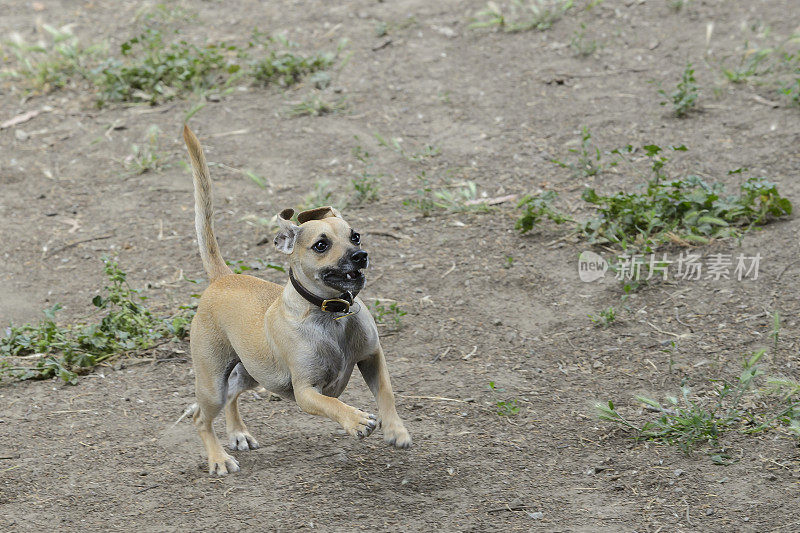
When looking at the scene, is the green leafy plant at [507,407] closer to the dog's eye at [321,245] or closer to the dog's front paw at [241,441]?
the dog's front paw at [241,441]

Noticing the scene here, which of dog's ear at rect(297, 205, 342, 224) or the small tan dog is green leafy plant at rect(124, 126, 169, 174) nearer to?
the small tan dog

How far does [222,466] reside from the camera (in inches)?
174

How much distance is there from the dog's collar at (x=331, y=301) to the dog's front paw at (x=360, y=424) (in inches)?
17.8

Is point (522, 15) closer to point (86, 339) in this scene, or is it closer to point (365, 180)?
point (365, 180)

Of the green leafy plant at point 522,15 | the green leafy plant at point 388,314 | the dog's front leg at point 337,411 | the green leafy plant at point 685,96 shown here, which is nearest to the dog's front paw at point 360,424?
the dog's front leg at point 337,411

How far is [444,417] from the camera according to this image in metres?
4.75

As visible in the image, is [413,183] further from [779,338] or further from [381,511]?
[381,511]

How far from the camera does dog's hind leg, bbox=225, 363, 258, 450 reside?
4570mm

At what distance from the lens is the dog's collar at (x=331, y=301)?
3881 mm

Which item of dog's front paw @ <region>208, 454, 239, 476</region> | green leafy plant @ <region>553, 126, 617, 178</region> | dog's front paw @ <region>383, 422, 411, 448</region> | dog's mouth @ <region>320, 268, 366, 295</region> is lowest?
dog's front paw @ <region>208, 454, 239, 476</region>

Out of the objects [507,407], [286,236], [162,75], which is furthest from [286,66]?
[286,236]

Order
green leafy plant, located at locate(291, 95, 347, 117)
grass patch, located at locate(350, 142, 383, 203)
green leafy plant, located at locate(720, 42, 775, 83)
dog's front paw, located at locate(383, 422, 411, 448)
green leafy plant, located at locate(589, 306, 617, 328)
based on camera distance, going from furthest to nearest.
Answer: green leafy plant, located at locate(291, 95, 347, 117) < green leafy plant, located at locate(720, 42, 775, 83) < grass patch, located at locate(350, 142, 383, 203) < green leafy plant, located at locate(589, 306, 617, 328) < dog's front paw, located at locate(383, 422, 411, 448)

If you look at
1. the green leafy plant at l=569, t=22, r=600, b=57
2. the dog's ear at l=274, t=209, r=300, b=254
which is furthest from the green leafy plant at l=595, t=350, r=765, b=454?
the green leafy plant at l=569, t=22, r=600, b=57

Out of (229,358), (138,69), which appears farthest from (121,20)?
(229,358)
